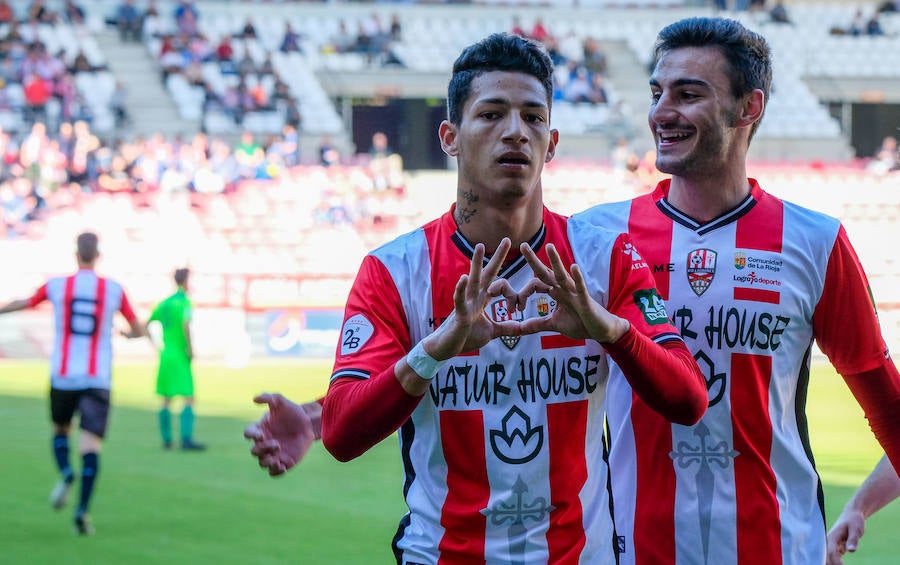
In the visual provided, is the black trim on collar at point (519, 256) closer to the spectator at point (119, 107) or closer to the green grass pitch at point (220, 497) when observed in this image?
the green grass pitch at point (220, 497)

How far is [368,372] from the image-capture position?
313cm

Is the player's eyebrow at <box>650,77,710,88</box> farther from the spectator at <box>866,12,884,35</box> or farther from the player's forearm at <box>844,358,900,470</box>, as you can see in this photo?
the spectator at <box>866,12,884,35</box>

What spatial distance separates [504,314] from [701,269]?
0.78m

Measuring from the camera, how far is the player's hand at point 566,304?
288 cm

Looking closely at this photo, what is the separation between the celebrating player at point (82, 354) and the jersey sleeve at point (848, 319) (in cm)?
652

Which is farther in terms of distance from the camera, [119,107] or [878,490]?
[119,107]

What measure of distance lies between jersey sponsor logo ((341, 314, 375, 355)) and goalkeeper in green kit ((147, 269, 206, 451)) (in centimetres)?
976

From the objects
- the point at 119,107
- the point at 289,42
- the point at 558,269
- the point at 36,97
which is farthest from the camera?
the point at 289,42

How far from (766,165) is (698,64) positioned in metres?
28.0

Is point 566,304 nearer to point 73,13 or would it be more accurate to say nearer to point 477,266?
point 477,266

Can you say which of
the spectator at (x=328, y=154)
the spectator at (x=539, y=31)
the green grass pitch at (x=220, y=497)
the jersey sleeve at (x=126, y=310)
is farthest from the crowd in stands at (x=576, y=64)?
the jersey sleeve at (x=126, y=310)

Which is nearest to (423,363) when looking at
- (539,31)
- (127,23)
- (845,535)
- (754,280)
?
(754,280)

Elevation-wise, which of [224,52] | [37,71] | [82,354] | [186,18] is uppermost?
[186,18]

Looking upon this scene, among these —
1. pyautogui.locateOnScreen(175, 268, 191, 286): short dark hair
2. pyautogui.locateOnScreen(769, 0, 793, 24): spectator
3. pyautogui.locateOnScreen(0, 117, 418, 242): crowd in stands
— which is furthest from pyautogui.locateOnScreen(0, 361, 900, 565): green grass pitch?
pyautogui.locateOnScreen(769, 0, 793, 24): spectator
